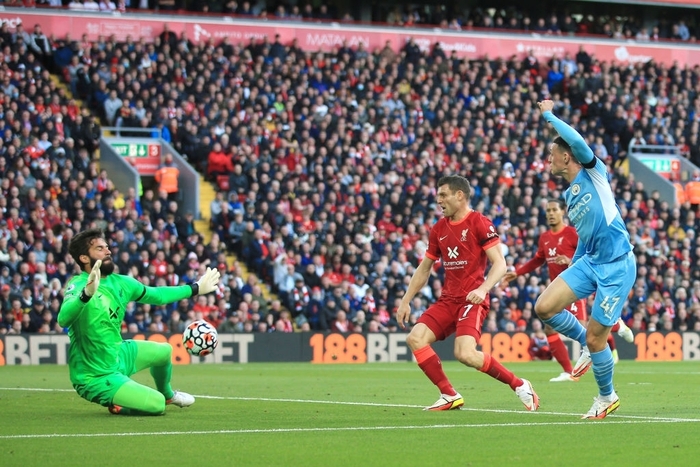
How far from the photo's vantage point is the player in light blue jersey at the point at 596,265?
428 inches

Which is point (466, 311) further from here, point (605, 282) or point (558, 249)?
point (558, 249)

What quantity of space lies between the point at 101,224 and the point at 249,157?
5.06 metres

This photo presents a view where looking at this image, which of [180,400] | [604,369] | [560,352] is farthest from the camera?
[560,352]

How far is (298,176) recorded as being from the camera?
3173 cm

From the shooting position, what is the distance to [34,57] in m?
32.2

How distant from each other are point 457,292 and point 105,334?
3.40 m

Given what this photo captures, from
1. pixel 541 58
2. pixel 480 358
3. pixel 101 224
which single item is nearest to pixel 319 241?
pixel 101 224

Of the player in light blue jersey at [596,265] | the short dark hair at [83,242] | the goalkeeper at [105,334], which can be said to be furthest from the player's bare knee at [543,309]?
the short dark hair at [83,242]

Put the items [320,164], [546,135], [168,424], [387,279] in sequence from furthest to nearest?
[546,135], [320,164], [387,279], [168,424]

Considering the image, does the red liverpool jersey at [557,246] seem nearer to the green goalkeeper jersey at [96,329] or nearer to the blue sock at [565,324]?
the blue sock at [565,324]

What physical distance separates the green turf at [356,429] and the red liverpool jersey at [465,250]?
1222mm

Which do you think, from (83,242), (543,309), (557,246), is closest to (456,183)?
(543,309)

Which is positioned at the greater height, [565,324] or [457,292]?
[457,292]

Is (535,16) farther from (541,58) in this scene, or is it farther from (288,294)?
(288,294)
